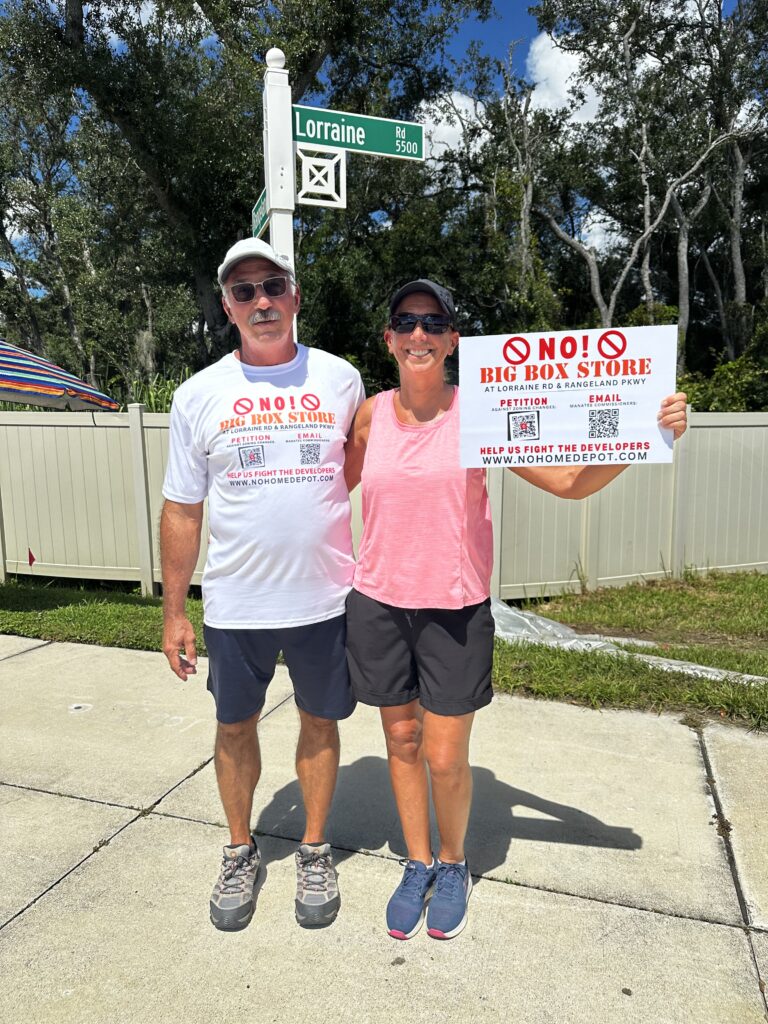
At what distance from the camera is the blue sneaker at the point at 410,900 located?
7.76ft

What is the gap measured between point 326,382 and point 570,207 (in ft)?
90.3

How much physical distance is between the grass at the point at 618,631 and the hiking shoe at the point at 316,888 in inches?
80.5

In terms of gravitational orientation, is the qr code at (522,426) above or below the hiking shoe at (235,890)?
above

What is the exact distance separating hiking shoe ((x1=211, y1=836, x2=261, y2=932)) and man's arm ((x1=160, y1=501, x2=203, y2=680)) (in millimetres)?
625

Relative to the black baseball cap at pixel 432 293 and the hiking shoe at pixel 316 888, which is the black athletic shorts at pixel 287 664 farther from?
the black baseball cap at pixel 432 293

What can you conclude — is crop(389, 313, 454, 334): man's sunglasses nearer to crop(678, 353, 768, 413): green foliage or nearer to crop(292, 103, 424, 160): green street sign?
crop(292, 103, 424, 160): green street sign

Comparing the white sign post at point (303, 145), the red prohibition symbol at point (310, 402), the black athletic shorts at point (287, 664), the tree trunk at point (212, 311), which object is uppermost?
the tree trunk at point (212, 311)

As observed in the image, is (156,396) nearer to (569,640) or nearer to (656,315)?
(569,640)

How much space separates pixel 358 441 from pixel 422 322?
43 centimetres

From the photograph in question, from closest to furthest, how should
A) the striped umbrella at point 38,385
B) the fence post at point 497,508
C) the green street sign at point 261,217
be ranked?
the green street sign at point 261,217 → the striped umbrella at point 38,385 → the fence post at point 497,508

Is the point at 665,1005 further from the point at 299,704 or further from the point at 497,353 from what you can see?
the point at 497,353

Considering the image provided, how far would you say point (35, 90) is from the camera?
61.7 feet

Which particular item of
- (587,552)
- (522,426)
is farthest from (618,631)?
(522,426)

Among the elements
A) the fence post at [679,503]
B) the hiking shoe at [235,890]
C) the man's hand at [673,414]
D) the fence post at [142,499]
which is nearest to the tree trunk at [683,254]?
the fence post at [679,503]
